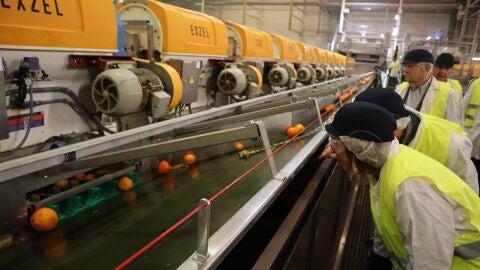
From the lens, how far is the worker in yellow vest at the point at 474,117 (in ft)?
10.9

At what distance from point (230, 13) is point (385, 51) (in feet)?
23.5

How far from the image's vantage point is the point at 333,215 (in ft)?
7.97

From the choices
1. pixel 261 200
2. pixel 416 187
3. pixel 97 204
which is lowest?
pixel 97 204

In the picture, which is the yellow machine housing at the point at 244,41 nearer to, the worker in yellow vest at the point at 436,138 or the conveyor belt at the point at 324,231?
the conveyor belt at the point at 324,231

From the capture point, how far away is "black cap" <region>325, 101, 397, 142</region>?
1.20m

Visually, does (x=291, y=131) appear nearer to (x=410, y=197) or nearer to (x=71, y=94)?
(x=71, y=94)

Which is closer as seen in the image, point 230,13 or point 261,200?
point 261,200

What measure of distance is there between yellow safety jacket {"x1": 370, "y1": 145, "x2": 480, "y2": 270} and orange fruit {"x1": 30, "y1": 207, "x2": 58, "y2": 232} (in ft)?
4.70

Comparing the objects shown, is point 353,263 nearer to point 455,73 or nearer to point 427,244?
point 427,244

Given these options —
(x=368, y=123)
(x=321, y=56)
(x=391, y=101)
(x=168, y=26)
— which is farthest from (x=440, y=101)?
(x=321, y=56)

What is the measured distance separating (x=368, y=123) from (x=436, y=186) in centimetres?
31

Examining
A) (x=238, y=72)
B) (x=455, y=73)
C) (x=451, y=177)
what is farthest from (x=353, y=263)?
(x=455, y=73)

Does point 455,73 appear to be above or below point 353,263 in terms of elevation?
above

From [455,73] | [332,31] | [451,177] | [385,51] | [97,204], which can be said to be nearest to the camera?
[451,177]
